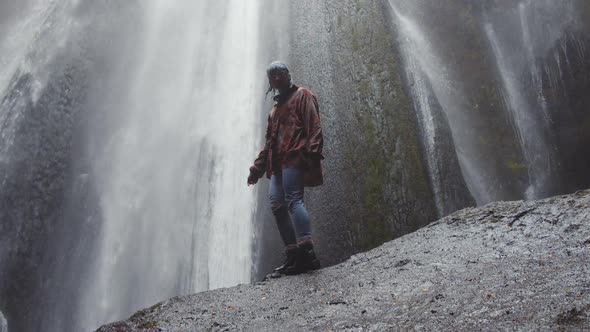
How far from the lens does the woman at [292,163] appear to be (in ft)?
12.4

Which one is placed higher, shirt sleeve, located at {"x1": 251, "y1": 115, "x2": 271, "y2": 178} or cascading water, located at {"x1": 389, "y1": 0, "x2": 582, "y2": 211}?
cascading water, located at {"x1": 389, "y1": 0, "x2": 582, "y2": 211}

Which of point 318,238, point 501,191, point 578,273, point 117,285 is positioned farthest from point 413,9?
point 578,273

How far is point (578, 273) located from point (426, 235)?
194cm

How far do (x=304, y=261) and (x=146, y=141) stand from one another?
5947 mm

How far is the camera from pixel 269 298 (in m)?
3.34

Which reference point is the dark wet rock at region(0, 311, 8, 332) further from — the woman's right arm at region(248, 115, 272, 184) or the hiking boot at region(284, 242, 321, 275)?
the hiking boot at region(284, 242, 321, 275)

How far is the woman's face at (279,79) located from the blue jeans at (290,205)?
728mm

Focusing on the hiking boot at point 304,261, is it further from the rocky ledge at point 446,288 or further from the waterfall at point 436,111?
the waterfall at point 436,111

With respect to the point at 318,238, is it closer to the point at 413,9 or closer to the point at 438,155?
the point at 438,155

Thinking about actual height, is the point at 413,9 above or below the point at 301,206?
above

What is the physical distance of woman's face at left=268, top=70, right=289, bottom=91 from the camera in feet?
13.3

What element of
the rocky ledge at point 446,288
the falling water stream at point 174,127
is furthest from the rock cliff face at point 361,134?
the rocky ledge at point 446,288

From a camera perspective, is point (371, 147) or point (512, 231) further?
point (371, 147)

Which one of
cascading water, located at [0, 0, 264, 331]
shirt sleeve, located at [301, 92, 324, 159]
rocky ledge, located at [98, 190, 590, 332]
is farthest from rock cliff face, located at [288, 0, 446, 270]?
shirt sleeve, located at [301, 92, 324, 159]
